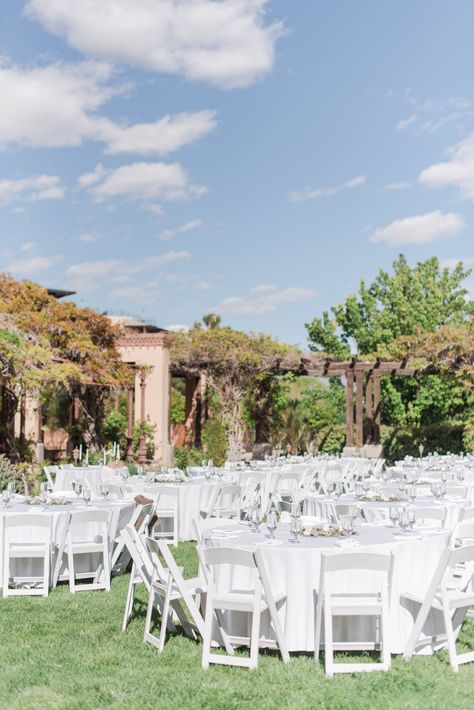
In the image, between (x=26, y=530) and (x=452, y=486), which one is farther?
(x=452, y=486)

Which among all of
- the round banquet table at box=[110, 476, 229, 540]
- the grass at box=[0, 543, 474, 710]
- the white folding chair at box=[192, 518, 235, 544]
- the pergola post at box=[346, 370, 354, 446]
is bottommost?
the grass at box=[0, 543, 474, 710]

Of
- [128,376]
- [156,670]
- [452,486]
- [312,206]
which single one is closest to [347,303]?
[312,206]

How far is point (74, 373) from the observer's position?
15.9 meters

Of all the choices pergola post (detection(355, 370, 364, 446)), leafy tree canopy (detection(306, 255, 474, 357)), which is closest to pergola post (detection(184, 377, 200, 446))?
pergola post (detection(355, 370, 364, 446))

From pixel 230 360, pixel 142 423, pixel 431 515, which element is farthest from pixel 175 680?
pixel 142 423

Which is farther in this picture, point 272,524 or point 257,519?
point 257,519

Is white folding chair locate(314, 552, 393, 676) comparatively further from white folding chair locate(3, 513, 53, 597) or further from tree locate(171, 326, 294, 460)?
tree locate(171, 326, 294, 460)

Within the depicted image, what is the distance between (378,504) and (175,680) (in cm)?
362

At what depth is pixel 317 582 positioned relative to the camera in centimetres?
501

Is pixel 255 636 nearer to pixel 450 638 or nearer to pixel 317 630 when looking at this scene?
pixel 317 630

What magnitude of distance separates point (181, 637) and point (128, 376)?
13.2 metres

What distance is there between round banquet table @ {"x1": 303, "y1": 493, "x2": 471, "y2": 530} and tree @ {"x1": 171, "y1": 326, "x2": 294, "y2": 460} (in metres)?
11.9

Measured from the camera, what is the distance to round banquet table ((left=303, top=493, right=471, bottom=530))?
743cm

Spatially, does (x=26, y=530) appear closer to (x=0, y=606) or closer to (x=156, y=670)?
(x=0, y=606)
